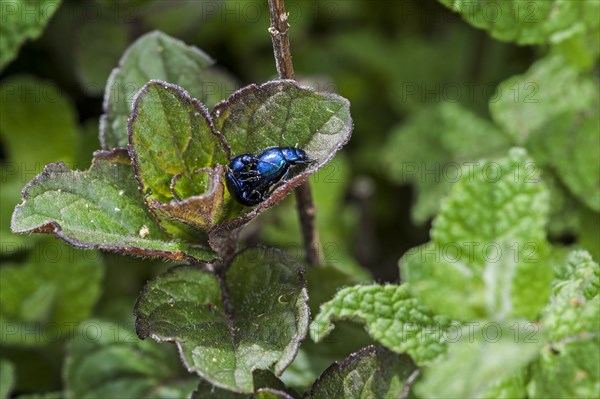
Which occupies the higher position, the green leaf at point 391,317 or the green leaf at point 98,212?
the green leaf at point 98,212

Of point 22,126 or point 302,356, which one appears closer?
point 302,356

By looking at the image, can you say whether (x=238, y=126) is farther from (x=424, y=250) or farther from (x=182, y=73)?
(x=424, y=250)

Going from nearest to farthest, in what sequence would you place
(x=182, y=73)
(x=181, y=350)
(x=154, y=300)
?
(x=181, y=350) → (x=154, y=300) → (x=182, y=73)

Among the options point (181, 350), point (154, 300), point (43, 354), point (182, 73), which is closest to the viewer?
point (181, 350)

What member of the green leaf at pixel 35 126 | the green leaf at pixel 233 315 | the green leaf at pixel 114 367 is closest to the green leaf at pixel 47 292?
the green leaf at pixel 114 367

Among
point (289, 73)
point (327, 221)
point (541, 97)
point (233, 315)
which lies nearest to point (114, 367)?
point (233, 315)

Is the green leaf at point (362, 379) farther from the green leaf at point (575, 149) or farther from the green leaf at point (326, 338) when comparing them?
the green leaf at point (575, 149)

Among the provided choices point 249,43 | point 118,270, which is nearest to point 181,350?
point 118,270

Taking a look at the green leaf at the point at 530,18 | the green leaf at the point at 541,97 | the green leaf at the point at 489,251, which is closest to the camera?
the green leaf at the point at 489,251
